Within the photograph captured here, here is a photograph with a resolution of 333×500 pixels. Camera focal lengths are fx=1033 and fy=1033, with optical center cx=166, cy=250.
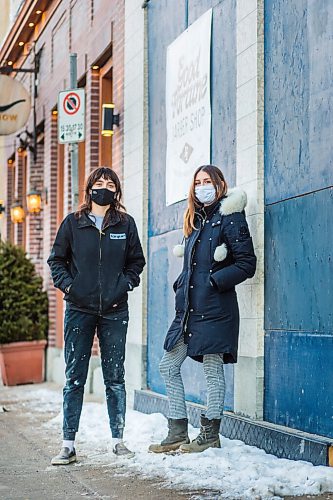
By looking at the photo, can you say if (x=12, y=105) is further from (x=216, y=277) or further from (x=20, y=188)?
(x=216, y=277)

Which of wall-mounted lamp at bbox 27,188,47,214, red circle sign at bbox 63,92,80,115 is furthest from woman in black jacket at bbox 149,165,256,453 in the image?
wall-mounted lamp at bbox 27,188,47,214

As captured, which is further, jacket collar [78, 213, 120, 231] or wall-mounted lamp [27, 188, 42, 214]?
wall-mounted lamp [27, 188, 42, 214]

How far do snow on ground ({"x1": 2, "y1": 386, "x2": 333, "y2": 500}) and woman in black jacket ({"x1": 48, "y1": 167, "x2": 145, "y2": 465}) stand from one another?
381 millimetres

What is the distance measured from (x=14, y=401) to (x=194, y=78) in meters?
4.73

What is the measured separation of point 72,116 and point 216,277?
3.72m

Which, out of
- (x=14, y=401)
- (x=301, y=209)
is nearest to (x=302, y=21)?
(x=301, y=209)

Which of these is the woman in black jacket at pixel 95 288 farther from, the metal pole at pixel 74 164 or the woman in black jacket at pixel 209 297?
the metal pole at pixel 74 164

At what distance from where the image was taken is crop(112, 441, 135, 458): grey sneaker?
23.1 feet

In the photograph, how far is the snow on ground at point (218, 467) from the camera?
18.8 feet

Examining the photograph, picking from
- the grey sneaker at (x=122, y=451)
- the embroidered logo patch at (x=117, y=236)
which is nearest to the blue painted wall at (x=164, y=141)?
the grey sneaker at (x=122, y=451)

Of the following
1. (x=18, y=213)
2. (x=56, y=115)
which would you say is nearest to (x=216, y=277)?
(x=56, y=115)

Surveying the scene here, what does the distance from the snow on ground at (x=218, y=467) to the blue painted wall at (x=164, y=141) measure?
756mm

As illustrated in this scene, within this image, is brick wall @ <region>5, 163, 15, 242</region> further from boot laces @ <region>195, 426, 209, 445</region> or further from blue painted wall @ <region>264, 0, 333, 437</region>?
boot laces @ <region>195, 426, 209, 445</region>

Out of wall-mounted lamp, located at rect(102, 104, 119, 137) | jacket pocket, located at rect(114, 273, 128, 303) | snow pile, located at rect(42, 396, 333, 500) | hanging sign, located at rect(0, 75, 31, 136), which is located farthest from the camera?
hanging sign, located at rect(0, 75, 31, 136)
